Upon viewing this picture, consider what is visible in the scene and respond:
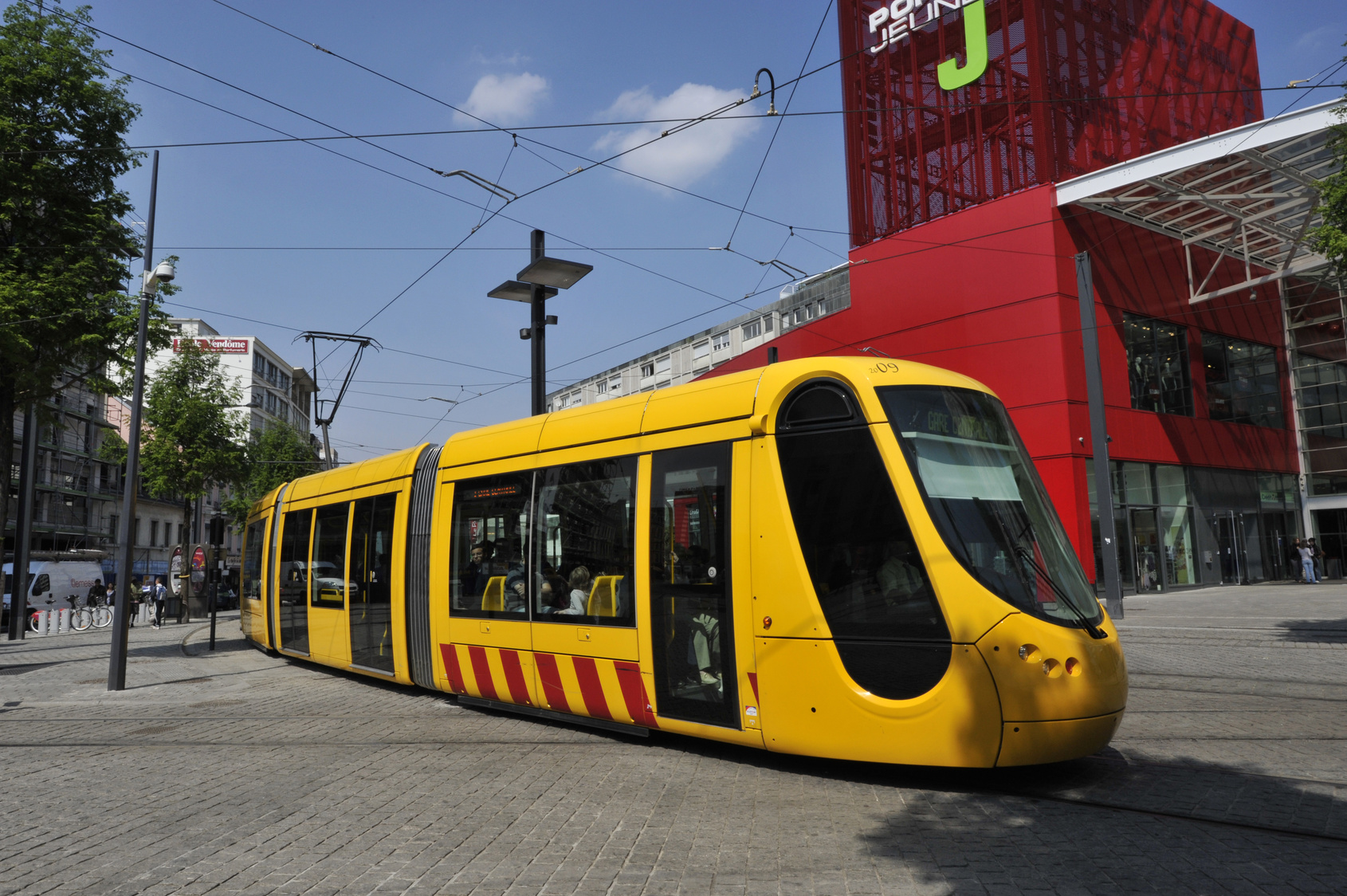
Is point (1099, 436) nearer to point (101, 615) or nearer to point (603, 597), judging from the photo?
point (603, 597)

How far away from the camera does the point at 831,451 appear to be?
20.2 feet

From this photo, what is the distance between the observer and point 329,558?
486 inches

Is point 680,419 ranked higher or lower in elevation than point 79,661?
higher

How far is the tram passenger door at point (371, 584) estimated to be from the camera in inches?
423

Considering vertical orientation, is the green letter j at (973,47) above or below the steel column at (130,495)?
above

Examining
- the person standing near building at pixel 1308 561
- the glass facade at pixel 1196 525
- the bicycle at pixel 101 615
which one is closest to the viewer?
the glass facade at pixel 1196 525

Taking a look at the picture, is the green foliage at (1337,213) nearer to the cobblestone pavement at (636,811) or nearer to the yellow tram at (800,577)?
the cobblestone pavement at (636,811)

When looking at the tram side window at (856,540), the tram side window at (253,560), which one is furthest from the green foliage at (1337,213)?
the tram side window at (253,560)

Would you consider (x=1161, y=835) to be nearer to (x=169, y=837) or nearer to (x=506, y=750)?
(x=506, y=750)

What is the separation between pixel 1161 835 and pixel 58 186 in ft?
61.1

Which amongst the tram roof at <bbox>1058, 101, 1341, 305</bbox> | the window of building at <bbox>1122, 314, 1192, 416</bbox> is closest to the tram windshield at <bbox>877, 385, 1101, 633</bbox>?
the tram roof at <bbox>1058, 101, 1341, 305</bbox>

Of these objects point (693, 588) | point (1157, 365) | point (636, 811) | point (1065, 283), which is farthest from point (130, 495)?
point (1157, 365)

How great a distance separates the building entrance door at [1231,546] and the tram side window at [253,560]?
28.8 m

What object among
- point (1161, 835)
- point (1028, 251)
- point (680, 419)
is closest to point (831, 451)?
point (680, 419)
